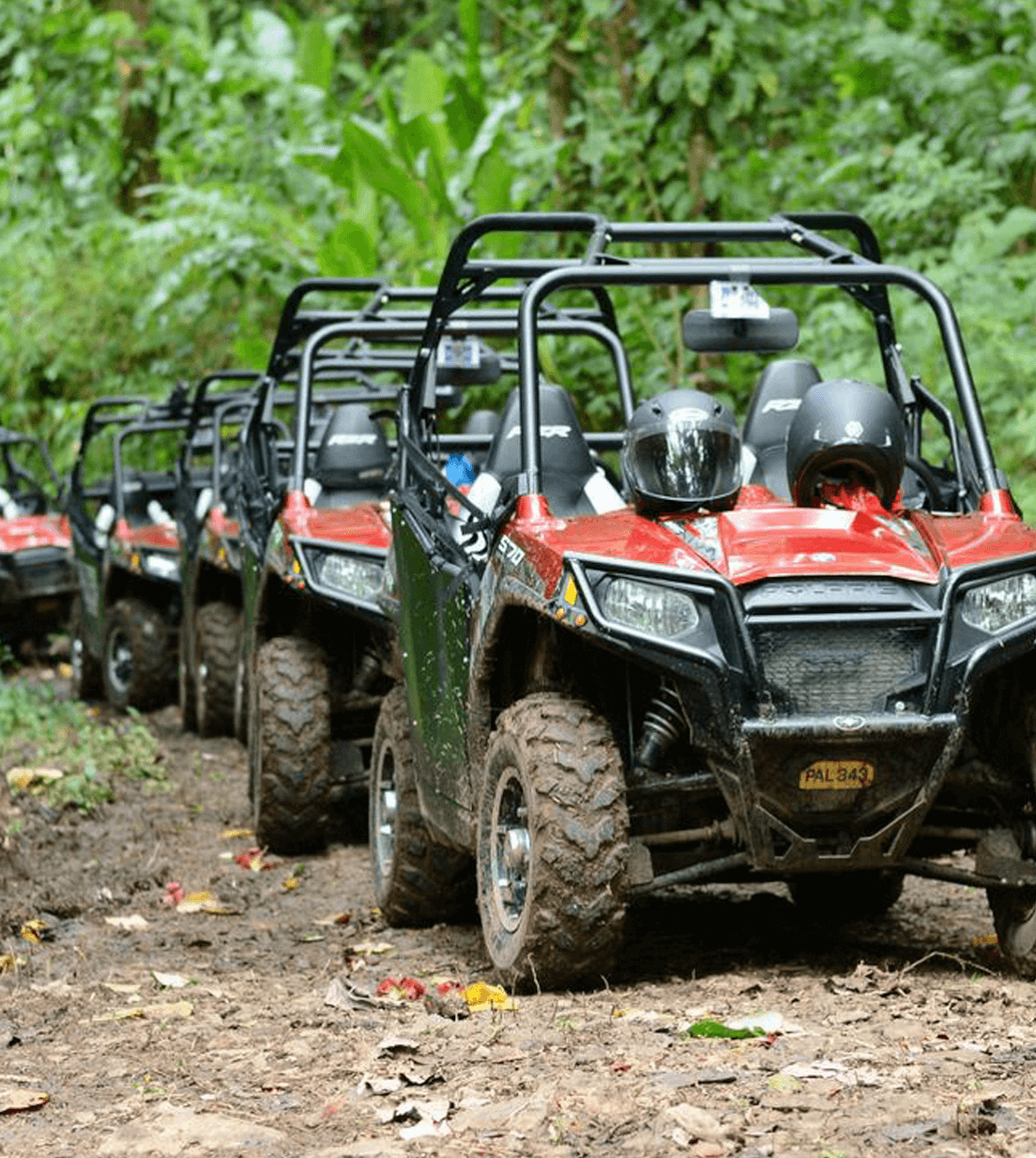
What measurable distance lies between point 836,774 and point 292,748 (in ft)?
12.6

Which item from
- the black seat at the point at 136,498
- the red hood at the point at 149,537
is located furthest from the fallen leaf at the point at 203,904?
the black seat at the point at 136,498

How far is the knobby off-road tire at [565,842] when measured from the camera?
5.55 m

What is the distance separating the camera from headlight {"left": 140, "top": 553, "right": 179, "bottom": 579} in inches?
548

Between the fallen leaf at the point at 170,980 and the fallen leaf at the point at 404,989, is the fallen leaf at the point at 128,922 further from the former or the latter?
the fallen leaf at the point at 404,989

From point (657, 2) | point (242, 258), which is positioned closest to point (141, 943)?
point (657, 2)

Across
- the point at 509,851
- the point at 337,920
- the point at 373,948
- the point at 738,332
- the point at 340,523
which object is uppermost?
the point at 738,332

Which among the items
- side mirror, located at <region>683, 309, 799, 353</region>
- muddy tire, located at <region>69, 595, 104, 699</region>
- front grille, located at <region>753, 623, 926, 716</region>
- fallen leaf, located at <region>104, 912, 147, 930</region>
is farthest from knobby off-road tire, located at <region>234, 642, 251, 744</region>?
front grille, located at <region>753, 623, 926, 716</region>

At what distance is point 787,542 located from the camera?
5.67 m

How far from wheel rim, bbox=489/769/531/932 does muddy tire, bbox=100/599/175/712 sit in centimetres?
848

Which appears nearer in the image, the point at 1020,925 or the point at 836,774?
the point at 836,774

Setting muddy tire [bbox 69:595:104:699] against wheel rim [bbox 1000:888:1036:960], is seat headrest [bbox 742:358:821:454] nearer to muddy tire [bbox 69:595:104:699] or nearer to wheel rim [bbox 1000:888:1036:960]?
wheel rim [bbox 1000:888:1036:960]

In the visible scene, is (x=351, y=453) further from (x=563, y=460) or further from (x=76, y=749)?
(x=563, y=460)

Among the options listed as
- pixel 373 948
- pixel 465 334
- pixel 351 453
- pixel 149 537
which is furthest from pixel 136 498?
pixel 373 948

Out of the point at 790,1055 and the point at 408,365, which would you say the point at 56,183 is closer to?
the point at 408,365
